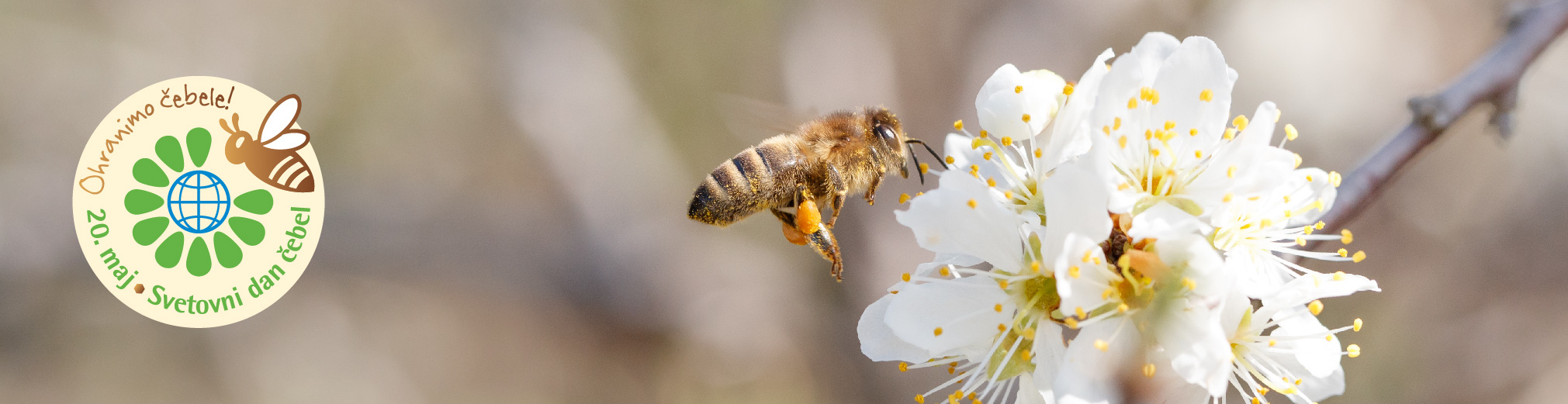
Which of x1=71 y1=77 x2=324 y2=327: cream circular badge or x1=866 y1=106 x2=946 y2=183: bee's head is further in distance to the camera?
x1=71 y1=77 x2=324 y2=327: cream circular badge

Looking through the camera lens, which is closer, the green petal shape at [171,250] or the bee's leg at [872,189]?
the bee's leg at [872,189]

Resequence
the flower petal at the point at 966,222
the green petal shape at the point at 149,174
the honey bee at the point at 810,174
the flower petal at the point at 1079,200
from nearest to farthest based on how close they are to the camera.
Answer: the flower petal at the point at 1079,200
the flower petal at the point at 966,222
the honey bee at the point at 810,174
the green petal shape at the point at 149,174

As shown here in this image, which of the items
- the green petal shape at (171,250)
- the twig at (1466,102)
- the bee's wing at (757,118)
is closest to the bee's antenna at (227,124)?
the green petal shape at (171,250)

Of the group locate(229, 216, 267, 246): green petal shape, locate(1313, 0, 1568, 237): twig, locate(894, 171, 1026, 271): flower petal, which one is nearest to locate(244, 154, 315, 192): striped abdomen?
locate(229, 216, 267, 246): green petal shape

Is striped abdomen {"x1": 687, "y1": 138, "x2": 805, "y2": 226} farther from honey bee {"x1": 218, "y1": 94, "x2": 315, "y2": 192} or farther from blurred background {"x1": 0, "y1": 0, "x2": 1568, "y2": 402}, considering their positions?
honey bee {"x1": 218, "y1": 94, "x2": 315, "y2": 192}

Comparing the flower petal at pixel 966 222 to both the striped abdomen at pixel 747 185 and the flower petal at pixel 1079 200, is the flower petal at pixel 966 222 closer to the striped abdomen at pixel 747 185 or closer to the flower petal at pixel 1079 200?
the flower petal at pixel 1079 200

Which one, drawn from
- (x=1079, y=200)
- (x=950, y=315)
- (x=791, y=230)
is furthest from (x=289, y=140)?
(x=1079, y=200)

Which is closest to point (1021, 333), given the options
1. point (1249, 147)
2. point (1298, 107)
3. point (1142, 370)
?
point (1142, 370)
